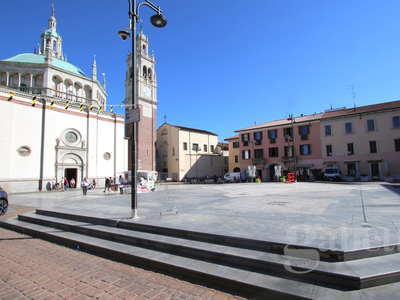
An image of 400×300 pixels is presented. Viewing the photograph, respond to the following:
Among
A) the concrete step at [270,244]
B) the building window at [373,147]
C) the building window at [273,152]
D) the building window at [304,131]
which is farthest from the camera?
the building window at [273,152]

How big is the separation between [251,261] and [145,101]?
43420 millimetres

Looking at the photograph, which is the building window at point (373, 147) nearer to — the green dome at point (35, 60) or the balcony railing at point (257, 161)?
the balcony railing at point (257, 161)

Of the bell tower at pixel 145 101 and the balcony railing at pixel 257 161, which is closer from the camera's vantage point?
the balcony railing at pixel 257 161

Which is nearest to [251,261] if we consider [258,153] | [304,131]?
[304,131]

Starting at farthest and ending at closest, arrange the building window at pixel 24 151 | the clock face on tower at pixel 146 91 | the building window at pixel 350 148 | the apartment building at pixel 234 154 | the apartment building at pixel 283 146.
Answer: the apartment building at pixel 234 154 → the clock face on tower at pixel 146 91 → the apartment building at pixel 283 146 → the building window at pixel 350 148 → the building window at pixel 24 151

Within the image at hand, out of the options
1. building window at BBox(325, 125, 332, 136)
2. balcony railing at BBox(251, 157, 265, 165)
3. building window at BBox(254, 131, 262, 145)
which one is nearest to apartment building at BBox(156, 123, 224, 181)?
balcony railing at BBox(251, 157, 265, 165)

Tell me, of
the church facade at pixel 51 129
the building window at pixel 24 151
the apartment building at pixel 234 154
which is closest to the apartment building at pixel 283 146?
the apartment building at pixel 234 154

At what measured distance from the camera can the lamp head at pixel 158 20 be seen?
772cm

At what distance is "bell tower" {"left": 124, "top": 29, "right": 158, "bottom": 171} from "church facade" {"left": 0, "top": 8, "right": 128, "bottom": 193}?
5.34 m

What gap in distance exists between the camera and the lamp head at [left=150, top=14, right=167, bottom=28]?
7716mm

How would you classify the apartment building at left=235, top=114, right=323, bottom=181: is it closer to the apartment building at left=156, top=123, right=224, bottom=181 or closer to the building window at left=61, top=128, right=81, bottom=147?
the apartment building at left=156, top=123, right=224, bottom=181

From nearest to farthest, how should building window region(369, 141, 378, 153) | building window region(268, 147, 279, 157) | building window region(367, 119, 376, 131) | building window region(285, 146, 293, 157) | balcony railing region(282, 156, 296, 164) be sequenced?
1. building window region(369, 141, 378, 153)
2. building window region(367, 119, 376, 131)
3. balcony railing region(282, 156, 296, 164)
4. building window region(285, 146, 293, 157)
5. building window region(268, 147, 279, 157)

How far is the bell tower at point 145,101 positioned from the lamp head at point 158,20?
33938 mm

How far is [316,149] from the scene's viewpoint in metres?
36.5
